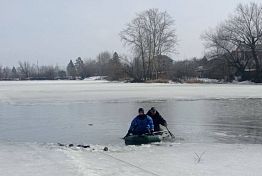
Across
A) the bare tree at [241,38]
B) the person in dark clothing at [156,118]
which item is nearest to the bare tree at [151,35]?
the bare tree at [241,38]

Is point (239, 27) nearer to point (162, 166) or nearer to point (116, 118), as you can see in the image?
point (116, 118)

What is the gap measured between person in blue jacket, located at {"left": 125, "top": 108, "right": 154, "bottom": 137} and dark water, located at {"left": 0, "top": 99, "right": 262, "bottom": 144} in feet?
2.18

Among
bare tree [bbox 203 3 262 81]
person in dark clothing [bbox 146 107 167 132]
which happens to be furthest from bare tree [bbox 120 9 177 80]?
person in dark clothing [bbox 146 107 167 132]

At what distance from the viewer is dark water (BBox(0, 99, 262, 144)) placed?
49.6 feet

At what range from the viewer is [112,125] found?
18625 millimetres

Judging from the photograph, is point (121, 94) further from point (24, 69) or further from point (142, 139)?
point (24, 69)

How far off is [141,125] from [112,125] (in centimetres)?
439

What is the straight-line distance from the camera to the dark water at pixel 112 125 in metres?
15.1

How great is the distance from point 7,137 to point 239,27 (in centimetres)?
6118

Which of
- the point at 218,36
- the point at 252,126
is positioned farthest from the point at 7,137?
the point at 218,36

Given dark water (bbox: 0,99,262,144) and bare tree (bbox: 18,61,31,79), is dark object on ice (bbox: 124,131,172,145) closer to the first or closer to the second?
dark water (bbox: 0,99,262,144)

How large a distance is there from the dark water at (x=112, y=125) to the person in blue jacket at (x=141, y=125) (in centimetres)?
66

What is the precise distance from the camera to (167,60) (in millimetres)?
80500

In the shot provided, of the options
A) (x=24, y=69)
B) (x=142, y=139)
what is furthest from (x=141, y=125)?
(x=24, y=69)
